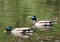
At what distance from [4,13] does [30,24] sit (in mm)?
2325

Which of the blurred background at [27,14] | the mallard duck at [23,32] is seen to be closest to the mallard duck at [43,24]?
the blurred background at [27,14]

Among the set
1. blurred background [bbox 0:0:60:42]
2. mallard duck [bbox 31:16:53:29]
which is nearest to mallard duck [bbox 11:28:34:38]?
blurred background [bbox 0:0:60:42]

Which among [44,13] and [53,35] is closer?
[53,35]

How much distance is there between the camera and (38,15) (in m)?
14.8

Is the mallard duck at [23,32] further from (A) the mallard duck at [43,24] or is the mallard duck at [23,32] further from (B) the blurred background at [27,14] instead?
(A) the mallard duck at [43,24]

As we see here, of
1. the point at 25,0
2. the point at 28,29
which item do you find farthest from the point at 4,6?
the point at 28,29

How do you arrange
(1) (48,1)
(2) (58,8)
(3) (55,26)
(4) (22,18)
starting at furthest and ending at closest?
1. (1) (48,1)
2. (2) (58,8)
3. (4) (22,18)
4. (3) (55,26)

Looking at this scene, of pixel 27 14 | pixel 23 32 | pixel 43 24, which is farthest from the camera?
pixel 27 14

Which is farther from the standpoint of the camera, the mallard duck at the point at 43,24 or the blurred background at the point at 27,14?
the mallard duck at the point at 43,24

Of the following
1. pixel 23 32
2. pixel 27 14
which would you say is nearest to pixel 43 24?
pixel 23 32

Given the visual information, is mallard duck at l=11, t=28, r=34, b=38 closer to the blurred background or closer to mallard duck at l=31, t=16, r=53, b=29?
the blurred background

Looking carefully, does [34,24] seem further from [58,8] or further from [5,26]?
[58,8]

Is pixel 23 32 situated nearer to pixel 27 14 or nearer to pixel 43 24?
pixel 43 24

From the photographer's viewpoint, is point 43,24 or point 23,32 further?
point 43,24
